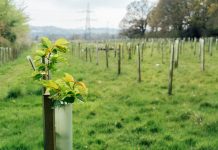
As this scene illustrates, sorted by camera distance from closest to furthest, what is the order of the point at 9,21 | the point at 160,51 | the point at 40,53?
the point at 40,53 < the point at 160,51 < the point at 9,21

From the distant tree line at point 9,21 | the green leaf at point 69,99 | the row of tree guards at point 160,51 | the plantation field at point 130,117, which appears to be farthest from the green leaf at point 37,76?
the distant tree line at point 9,21

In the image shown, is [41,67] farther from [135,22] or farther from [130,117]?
[135,22]

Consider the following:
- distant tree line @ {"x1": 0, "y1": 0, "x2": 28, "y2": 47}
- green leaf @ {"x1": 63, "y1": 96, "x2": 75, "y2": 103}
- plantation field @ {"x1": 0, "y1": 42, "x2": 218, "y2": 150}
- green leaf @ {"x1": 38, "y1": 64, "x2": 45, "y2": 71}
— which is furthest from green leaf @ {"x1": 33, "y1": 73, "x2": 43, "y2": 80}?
distant tree line @ {"x1": 0, "y1": 0, "x2": 28, "y2": 47}

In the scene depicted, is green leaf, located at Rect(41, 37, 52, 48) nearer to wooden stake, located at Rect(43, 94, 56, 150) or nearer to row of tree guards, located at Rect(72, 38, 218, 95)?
wooden stake, located at Rect(43, 94, 56, 150)

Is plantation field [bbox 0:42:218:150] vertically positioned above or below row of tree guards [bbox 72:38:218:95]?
below

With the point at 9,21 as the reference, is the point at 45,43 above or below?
below

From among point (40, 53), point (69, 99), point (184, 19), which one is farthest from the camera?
point (184, 19)

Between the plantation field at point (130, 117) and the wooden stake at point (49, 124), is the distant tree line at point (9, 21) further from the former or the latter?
the wooden stake at point (49, 124)

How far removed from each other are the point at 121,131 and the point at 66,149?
13.6 ft

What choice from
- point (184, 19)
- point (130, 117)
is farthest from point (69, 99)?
point (184, 19)

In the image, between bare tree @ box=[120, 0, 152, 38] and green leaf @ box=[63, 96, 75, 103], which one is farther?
bare tree @ box=[120, 0, 152, 38]

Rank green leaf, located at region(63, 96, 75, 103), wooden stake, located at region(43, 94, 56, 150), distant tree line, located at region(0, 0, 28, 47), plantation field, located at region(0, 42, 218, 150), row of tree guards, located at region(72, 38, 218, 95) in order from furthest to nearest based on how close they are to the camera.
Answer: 1. distant tree line, located at region(0, 0, 28, 47)
2. row of tree guards, located at region(72, 38, 218, 95)
3. plantation field, located at region(0, 42, 218, 150)
4. wooden stake, located at region(43, 94, 56, 150)
5. green leaf, located at region(63, 96, 75, 103)

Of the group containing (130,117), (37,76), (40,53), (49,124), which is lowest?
(130,117)

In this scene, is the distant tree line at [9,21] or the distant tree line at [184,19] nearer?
the distant tree line at [9,21]
